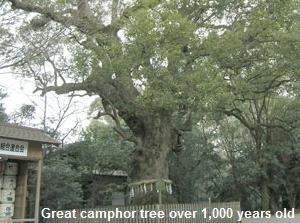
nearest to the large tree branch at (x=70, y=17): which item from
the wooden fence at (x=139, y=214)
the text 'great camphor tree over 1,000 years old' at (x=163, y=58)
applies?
the text 'great camphor tree over 1,000 years old' at (x=163, y=58)

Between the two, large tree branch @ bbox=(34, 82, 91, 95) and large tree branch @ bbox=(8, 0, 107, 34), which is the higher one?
large tree branch @ bbox=(8, 0, 107, 34)

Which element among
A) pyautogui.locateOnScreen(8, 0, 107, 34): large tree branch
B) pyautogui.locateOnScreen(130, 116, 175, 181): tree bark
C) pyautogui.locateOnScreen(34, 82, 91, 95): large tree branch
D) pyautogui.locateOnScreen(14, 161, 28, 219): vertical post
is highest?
pyautogui.locateOnScreen(8, 0, 107, 34): large tree branch

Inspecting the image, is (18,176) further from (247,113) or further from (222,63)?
(247,113)

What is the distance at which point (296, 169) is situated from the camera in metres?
24.5

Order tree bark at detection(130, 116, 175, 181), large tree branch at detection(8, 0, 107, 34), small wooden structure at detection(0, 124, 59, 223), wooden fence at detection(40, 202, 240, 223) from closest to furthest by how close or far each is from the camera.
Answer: small wooden structure at detection(0, 124, 59, 223) < wooden fence at detection(40, 202, 240, 223) < large tree branch at detection(8, 0, 107, 34) < tree bark at detection(130, 116, 175, 181)

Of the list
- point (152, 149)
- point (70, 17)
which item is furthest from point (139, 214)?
point (70, 17)

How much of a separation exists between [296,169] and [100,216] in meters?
15.7

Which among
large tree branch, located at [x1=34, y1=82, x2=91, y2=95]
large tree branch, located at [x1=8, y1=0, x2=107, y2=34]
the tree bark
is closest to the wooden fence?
the tree bark

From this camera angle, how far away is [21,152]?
1095 cm

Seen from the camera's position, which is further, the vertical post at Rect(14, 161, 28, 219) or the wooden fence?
the wooden fence

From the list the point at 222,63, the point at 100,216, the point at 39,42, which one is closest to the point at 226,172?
the point at 222,63

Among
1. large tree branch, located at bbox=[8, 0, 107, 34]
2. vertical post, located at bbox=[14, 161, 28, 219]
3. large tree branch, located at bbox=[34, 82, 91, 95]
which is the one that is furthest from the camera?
large tree branch, located at bbox=[34, 82, 91, 95]

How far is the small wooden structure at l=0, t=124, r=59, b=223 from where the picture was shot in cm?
1056

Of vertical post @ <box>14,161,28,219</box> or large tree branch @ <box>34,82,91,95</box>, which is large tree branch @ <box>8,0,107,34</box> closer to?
large tree branch @ <box>34,82,91,95</box>
